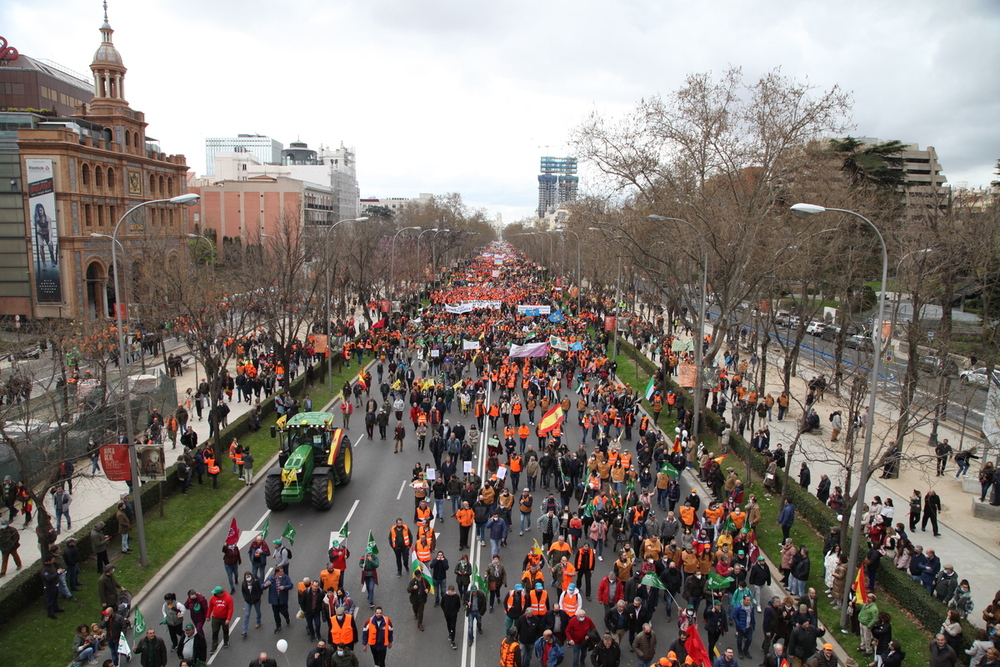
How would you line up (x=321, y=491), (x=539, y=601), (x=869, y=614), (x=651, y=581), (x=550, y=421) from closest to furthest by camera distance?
(x=539, y=601) < (x=869, y=614) < (x=651, y=581) < (x=321, y=491) < (x=550, y=421)

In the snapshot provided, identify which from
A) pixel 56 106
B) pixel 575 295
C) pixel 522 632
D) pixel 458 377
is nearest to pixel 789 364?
pixel 458 377

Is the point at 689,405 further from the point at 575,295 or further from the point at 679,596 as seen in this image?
the point at 575,295

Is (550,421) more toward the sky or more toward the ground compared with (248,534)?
more toward the sky

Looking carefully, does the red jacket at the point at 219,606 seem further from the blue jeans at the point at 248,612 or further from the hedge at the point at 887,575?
the hedge at the point at 887,575

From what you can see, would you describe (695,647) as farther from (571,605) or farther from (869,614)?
(869,614)

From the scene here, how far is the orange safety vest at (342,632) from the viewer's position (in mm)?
11289

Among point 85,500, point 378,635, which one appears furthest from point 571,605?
point 85,500

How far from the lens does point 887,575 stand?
14.7 meters

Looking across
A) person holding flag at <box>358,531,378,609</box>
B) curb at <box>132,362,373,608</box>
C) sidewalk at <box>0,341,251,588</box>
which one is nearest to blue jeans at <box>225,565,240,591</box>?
curb at <box>132,362,373,608</box>

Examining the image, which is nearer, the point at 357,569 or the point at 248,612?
the point at 248,612

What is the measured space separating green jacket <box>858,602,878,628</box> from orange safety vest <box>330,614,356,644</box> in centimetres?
884

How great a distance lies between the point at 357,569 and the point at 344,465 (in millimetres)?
4980

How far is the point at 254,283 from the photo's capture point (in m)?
36.1

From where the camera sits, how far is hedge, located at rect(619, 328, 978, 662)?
42.4 ft
